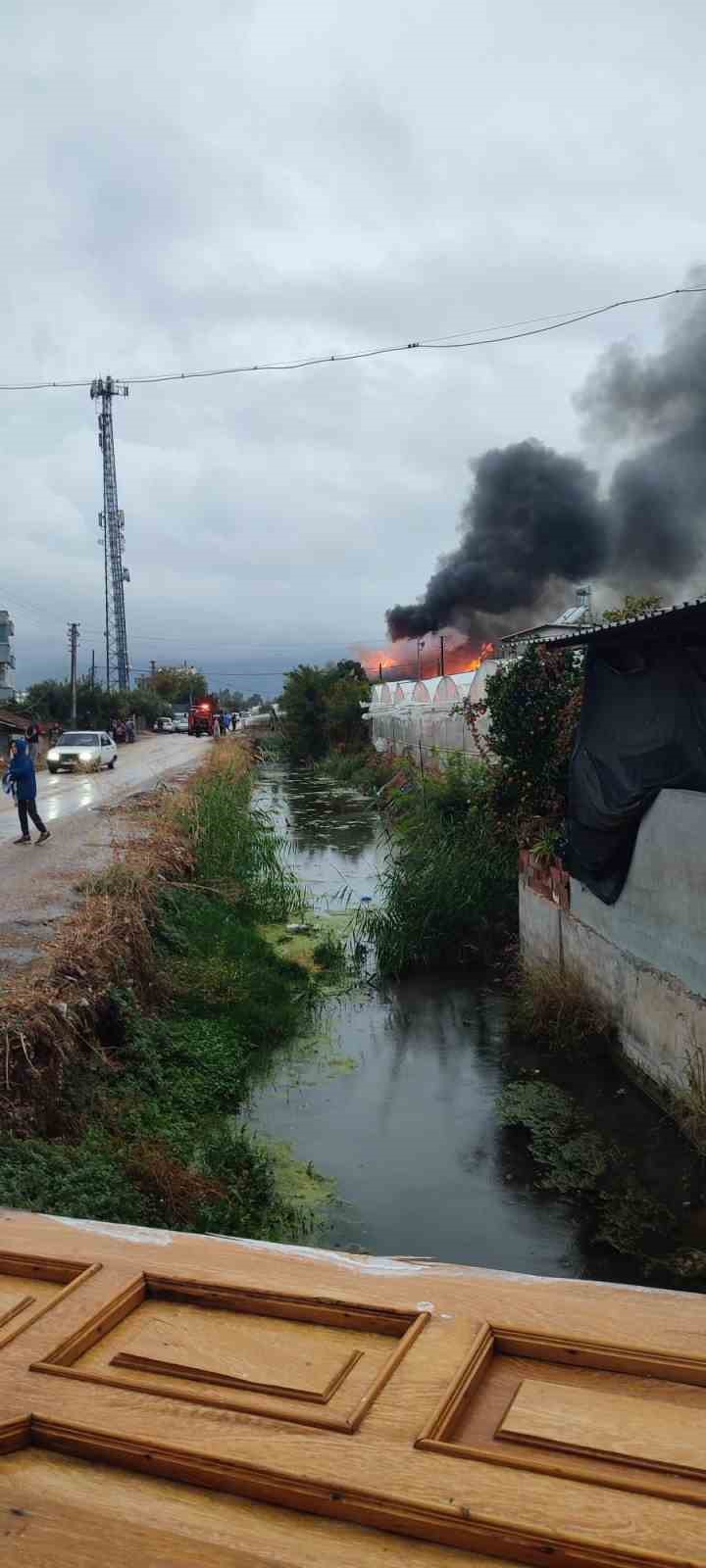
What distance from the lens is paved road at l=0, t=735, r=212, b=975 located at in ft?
28.2

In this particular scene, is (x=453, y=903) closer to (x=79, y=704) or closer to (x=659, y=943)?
Answer: (x=659, y=943)

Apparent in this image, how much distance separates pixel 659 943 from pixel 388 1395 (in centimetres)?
561

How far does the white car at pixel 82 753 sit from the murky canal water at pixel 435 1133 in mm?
19249

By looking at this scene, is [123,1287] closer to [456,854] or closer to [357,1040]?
[357,1040]

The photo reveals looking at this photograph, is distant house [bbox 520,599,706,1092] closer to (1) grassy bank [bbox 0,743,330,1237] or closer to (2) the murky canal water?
(2) the murky canal water

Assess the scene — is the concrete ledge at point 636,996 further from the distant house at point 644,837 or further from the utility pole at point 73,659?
the utility pole at point 73,659

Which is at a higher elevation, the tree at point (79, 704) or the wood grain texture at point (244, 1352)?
the tree at point (79, 704)

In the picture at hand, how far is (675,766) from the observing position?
7078 millimetres

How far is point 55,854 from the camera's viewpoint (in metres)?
12.7

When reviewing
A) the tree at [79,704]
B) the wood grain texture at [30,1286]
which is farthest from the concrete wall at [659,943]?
the tree at [79,704]

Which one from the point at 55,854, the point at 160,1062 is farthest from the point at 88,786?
the point at 160,1062

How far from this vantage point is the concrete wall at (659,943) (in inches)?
262

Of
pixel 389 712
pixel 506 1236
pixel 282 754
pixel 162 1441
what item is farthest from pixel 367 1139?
pixel 282 754

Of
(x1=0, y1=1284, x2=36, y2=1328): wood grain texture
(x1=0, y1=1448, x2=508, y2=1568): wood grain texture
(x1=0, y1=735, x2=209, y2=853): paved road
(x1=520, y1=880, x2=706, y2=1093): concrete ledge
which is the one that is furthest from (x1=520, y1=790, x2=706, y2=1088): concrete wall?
(x1=0, y1=735, x2=209, y2=853): paved road
